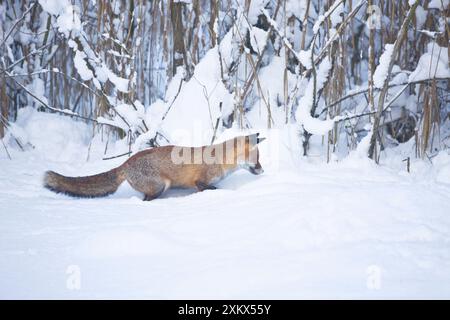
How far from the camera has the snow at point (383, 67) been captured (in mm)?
5176

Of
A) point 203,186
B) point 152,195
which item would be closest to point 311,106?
point 203,186

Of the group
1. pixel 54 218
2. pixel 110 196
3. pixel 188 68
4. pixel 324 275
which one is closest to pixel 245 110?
pixel 188 68

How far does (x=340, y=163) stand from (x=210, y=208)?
1.60m

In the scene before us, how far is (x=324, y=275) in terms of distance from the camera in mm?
2834

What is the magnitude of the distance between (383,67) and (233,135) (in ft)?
5.03

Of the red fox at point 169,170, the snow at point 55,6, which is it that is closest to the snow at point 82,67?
the snow at point 55,6

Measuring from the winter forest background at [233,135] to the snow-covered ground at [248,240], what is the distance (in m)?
0.01

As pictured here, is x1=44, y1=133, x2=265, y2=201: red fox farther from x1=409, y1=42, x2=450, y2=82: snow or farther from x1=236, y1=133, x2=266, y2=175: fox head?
x1=409, y1=42, x2=450, y2=82: snow

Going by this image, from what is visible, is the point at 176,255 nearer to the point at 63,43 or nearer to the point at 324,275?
the point at 324,275

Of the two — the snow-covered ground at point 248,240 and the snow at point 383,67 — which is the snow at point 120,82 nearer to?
the snow-covered ground at point 248,240

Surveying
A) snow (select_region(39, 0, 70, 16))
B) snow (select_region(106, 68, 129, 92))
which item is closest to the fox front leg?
snow (select_region(106, 68, 129, 92))

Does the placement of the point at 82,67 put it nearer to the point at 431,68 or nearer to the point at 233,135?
the point at 233,135

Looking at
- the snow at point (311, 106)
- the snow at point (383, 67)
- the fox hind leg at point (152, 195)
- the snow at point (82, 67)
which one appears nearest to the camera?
the fox hind leg at point (152, 195)

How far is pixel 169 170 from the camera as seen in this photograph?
5.15 m
